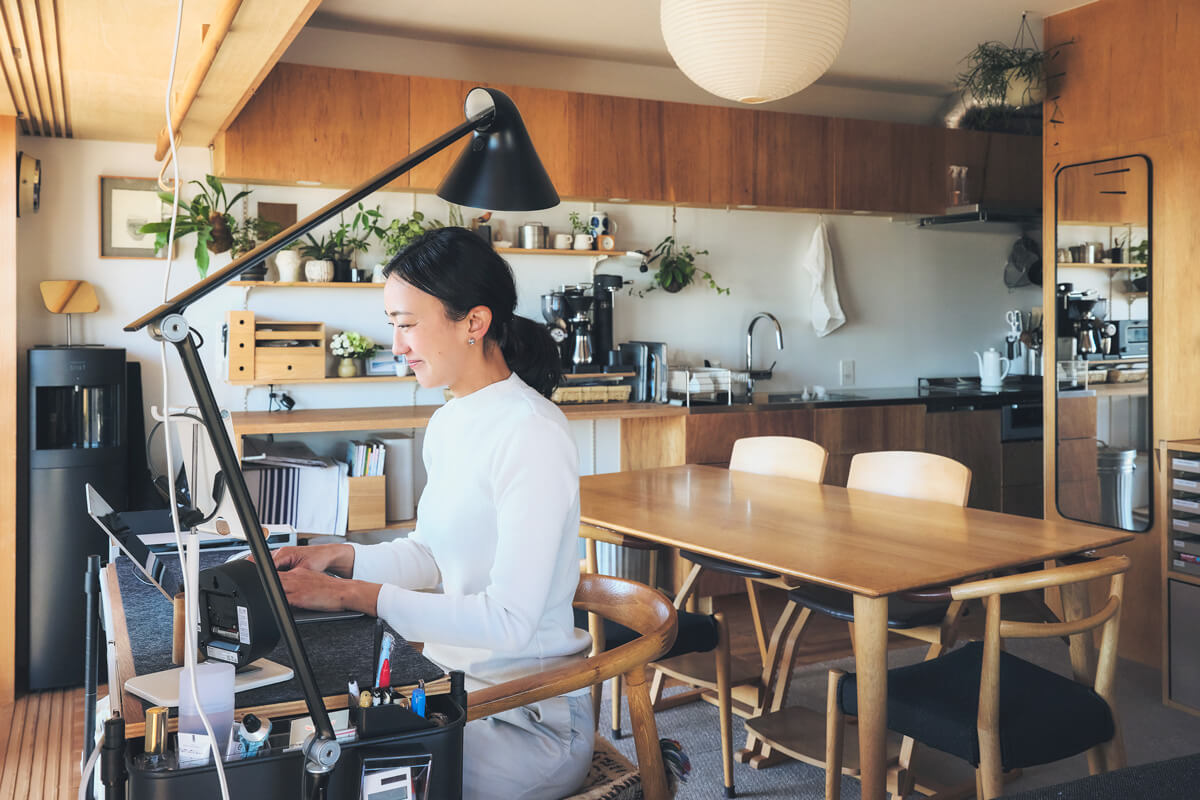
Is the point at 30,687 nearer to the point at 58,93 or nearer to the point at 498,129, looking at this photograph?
the point at 58,93

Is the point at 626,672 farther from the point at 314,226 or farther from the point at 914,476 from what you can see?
the point at 914,476

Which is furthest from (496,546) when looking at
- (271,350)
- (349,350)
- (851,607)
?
(349,350)

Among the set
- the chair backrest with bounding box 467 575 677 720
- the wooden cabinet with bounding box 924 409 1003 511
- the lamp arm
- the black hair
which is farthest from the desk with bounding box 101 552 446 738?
the wooden cabinet with bounding box 924 409 1003 511

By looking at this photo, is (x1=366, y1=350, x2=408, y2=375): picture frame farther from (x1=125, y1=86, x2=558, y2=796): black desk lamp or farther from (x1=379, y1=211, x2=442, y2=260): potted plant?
(x1=125, y1=86, x2=558, y2=796): black desk lamp

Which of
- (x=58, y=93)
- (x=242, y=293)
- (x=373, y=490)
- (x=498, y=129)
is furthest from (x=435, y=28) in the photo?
(x=498, y=129)

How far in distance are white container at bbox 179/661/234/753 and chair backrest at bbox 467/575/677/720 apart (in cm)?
35

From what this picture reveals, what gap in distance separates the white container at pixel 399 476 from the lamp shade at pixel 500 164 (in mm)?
2996

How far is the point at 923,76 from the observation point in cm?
551

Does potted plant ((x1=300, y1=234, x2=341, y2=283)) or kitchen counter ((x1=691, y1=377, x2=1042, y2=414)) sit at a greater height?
potted plant ((x1=300, y1=234, x2=341, y2=283))

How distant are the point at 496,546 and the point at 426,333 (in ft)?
1.22

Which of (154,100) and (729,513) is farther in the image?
(154,100)

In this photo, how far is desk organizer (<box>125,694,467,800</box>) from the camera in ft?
3.12

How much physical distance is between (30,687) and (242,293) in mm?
1751

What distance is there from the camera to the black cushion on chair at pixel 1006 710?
2016mm
